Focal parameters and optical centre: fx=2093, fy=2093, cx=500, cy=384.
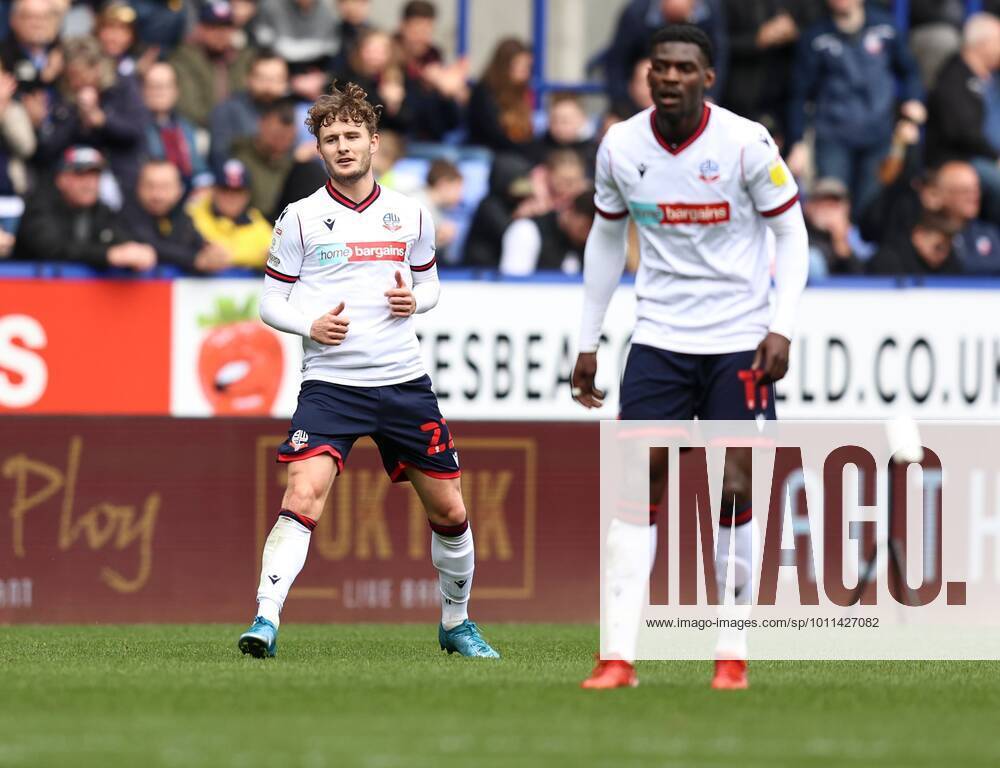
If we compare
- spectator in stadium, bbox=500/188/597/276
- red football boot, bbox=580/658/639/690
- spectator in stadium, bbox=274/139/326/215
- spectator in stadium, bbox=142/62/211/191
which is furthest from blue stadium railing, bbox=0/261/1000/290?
red football boot, bbox=580/658/639/690

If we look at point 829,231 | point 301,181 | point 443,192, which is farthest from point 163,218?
point 829,231

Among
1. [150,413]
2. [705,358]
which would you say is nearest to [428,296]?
[705,358]

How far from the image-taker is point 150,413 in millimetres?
12617

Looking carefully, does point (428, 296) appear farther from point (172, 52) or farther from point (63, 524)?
point (172, 52)

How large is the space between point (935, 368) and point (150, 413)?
493 cm

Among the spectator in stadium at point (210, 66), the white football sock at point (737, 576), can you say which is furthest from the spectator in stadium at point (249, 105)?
the white football sock at point (737, 576)

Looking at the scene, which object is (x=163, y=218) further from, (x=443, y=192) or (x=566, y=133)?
(x=566, y=133)

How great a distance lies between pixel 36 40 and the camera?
1459 cm

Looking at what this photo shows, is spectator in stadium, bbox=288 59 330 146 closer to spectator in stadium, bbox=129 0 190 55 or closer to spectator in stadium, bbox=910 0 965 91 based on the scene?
spectator in stadium, bbox=129 0 190 55

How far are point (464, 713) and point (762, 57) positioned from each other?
33.0 feet

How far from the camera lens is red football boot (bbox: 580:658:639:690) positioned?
755 centimetres

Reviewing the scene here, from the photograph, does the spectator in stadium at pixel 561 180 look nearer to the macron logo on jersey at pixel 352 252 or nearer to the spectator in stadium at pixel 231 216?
the spectator in stadium at pixel 231 216

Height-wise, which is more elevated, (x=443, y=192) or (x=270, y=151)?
(x=270, y=151)

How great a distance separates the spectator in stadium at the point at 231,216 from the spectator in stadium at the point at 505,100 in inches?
98.2
